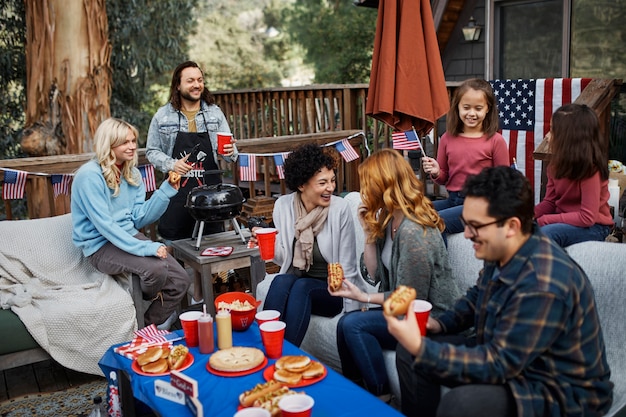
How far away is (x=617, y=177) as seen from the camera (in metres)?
5.28

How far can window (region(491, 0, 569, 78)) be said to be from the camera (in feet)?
28.1

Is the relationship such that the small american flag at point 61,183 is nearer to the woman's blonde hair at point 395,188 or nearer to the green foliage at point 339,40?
the woman's blonde hair at point 395,188

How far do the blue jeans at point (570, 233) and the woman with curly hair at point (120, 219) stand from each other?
238 cm

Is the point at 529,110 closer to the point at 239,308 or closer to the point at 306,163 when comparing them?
the point at 306,163

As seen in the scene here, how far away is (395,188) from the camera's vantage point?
11.0ft

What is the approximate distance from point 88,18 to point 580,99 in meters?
5.58

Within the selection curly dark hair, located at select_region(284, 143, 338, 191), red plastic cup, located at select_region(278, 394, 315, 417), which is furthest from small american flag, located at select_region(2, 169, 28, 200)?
red plastic cup, located at select_region(278, 394, 315, 417)

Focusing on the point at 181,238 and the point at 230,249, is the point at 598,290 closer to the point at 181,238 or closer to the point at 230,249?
the point at 230,249

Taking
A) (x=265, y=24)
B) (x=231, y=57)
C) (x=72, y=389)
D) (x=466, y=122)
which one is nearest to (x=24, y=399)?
(x=72, y=389)

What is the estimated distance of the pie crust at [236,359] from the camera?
2.88 meters

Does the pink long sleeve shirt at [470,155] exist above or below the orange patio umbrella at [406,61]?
below

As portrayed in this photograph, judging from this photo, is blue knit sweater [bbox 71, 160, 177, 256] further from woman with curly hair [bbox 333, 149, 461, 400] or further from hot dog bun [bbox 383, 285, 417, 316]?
hot dog bun [bbox 383, 285, 417, 316]

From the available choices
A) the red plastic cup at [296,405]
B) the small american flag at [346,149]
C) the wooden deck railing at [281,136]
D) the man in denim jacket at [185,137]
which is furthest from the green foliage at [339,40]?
the red plastic cup at [296,405]

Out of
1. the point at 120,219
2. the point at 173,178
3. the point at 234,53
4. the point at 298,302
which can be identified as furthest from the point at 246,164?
the point at 234,53
